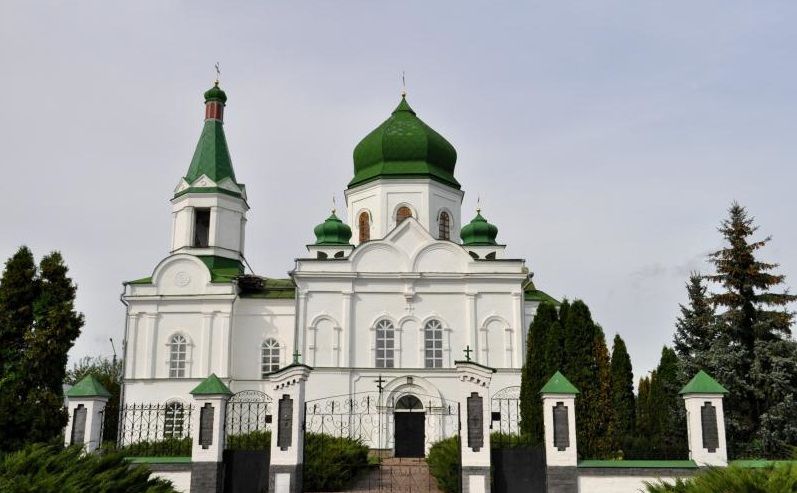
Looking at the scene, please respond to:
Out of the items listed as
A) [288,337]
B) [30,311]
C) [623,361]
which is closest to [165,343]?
[288,337]

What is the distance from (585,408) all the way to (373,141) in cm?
1462

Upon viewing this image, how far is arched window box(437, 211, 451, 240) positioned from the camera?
1160 inches

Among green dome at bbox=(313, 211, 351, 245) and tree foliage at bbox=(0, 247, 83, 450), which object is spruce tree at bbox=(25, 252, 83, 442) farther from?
green dome at bbox=(313, 211, 351, 245)

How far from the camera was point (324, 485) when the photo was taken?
15188 millimetres

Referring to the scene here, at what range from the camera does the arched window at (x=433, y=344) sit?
25.3 m

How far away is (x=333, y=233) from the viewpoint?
95.8 ft

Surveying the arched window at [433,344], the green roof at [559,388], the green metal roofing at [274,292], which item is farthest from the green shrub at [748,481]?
the green metal roofing at [274,292]

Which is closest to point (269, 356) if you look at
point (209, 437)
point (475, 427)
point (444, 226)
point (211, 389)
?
point (444, 226)

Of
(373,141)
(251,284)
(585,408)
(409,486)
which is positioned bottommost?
(409,486)

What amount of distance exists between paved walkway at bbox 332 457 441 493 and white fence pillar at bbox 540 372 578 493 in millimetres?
2980

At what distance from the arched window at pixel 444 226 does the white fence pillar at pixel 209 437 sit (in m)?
15.8

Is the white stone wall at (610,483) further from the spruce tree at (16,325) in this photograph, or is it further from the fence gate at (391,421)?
the spruce tree at (16,325)

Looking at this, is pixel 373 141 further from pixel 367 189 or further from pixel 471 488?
pixel 471 488

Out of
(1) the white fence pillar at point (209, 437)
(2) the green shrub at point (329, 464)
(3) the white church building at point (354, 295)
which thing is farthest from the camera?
(3) the white church building at point (354, 295)
